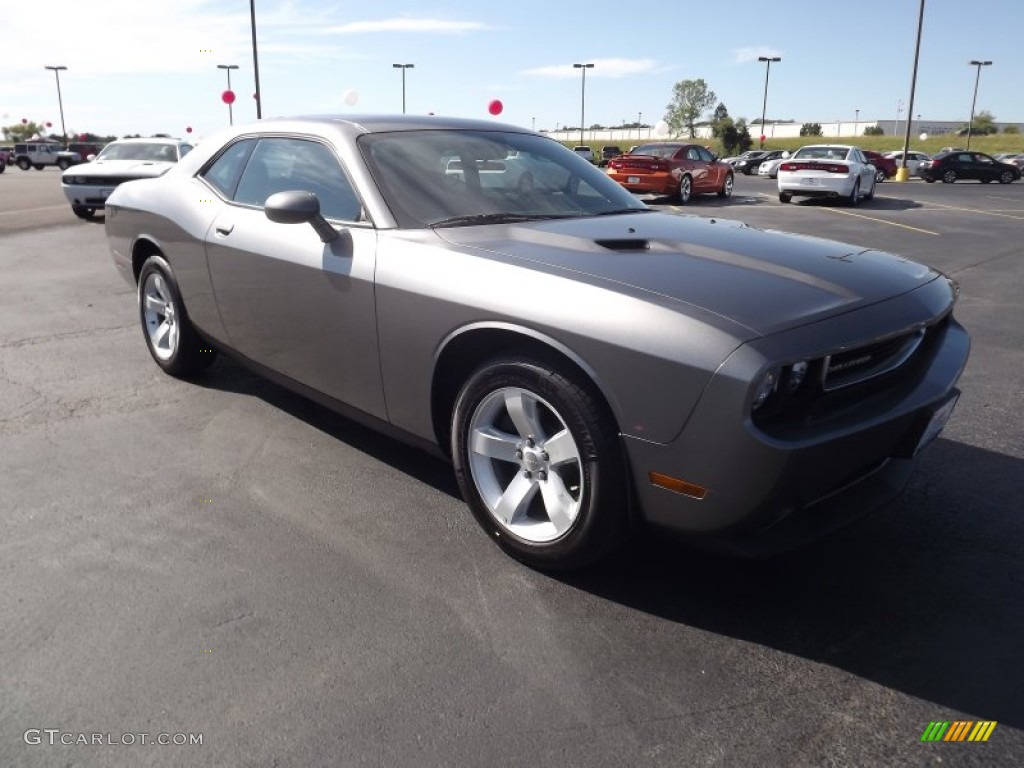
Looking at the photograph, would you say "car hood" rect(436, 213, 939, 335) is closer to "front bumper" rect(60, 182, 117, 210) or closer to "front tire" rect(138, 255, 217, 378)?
"front tire" rect(138, 255, 217, 378)

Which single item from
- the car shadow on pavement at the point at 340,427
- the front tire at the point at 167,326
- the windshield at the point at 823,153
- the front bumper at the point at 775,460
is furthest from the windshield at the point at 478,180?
the windshield at the point at 823,153

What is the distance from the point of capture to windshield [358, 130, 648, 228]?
10.8ft

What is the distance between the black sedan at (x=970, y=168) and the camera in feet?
119

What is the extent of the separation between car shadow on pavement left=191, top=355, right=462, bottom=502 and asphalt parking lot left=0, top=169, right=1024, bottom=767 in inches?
1.2

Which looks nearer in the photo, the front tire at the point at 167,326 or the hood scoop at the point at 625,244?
the hood scoop at the point at 625,244

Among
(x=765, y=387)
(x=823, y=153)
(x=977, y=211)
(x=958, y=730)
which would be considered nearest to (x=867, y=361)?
(x=765, y=387)

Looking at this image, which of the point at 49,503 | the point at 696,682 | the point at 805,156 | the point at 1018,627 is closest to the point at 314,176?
the point at 49,503

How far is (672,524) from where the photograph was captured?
2.43 m

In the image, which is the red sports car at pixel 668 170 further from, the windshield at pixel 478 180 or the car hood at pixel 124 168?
the windshield at pixel 478 180

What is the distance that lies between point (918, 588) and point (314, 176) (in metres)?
2.90

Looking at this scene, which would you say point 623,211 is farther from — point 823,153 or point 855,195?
point 823,153

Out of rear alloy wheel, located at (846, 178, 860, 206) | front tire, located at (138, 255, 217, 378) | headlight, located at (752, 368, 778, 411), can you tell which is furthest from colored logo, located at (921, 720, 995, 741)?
rear alloy wheel, located at (846, 178, 860, 206)

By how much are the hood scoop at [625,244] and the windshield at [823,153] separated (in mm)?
18515

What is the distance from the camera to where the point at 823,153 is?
20.5m
